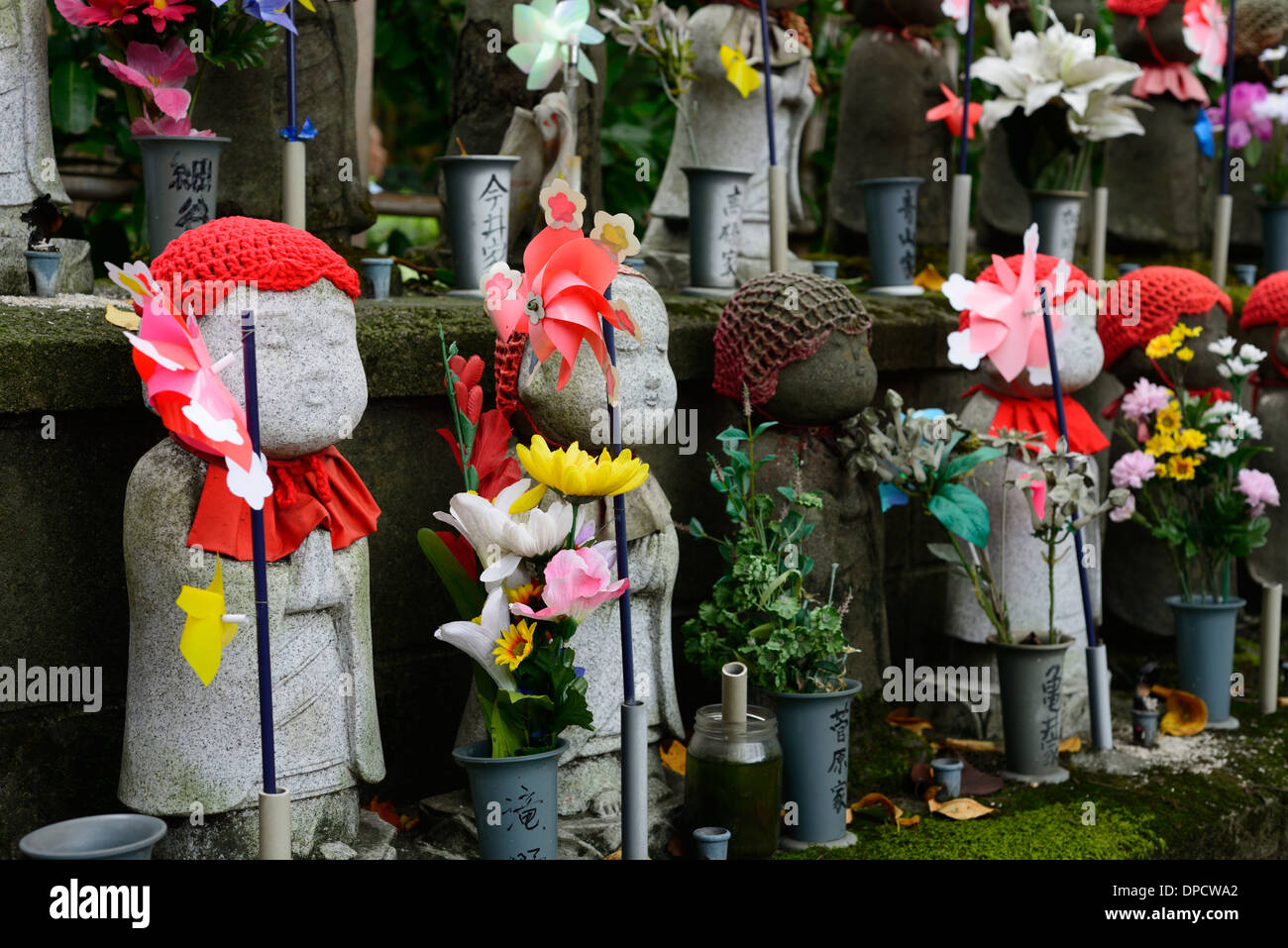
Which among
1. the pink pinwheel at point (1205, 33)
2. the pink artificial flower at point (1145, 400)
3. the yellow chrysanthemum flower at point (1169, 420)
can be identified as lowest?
the yellow chrysanthemum flower at point (1169, 420)

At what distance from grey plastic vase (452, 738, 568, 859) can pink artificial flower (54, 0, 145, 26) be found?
1.63m

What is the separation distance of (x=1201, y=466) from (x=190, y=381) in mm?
2873

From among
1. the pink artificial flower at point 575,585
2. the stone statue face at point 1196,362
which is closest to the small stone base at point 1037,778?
the stone statue face at point 1196,362

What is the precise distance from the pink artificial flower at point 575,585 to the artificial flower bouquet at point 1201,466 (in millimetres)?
1920

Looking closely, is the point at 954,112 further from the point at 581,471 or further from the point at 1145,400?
the point at 581,471

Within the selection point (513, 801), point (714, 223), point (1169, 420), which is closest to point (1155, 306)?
point (1169, 420)

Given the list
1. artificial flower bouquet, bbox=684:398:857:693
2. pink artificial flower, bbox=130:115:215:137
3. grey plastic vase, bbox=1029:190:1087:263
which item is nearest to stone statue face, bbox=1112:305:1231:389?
grey plastic vase, bbox=1029:190:1087:263

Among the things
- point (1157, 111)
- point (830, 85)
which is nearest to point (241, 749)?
point (1157, 111)

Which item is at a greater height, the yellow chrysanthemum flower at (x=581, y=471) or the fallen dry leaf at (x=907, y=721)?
the yellow chrysanthemum flower at (x=581, y=471)

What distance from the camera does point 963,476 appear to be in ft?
11.7

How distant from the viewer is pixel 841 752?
3209 millimetres

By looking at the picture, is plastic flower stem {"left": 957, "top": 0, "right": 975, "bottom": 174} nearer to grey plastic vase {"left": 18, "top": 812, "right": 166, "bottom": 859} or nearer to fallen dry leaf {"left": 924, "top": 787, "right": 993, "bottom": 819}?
Answer: fallen dry leaf {"left": 924, "top": 787, "right": 993, "bottom": 819}

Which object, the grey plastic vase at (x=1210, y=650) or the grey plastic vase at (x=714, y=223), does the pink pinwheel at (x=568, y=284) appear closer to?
the grey plastic vase at (x=714, y=223)

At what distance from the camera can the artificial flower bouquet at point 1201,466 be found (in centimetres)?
403
